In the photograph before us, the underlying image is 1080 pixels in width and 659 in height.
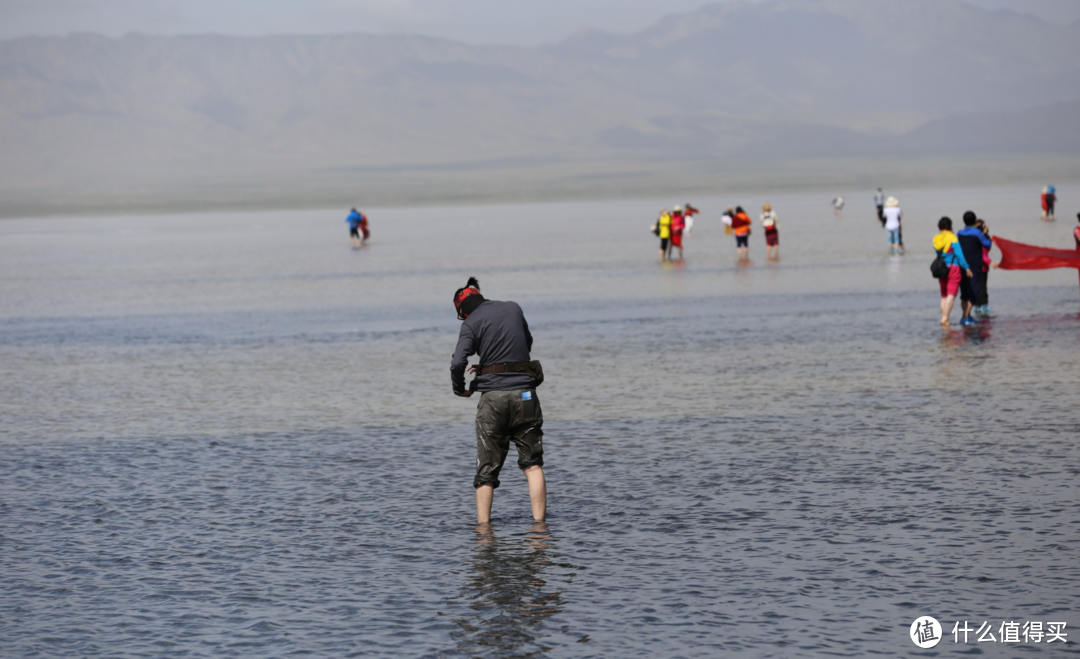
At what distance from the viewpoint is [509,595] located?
752cm

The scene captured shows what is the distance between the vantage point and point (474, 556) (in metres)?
8.30

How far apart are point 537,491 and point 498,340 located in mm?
1046

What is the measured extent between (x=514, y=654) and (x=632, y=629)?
2.27 ft

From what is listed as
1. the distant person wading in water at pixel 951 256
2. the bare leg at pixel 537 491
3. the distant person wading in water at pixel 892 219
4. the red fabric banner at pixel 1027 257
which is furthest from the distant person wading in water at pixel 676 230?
the bare leg at pixel 537 491

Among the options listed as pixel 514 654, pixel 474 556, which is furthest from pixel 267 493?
pixel 514 654

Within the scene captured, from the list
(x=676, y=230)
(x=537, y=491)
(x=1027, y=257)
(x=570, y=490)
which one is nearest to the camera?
(x=537, y=491)

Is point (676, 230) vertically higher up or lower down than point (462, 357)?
higher up

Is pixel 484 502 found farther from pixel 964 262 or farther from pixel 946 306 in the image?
pixel 946 306

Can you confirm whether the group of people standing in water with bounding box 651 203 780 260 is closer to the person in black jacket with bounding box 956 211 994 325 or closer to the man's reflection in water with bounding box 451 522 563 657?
the person in black jacket with bounding box 956 211 994 325

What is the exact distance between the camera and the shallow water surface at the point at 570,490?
7.11 m

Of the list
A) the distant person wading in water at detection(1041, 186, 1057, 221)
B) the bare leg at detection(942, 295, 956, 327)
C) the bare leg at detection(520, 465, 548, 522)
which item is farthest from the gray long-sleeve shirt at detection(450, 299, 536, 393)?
the distant person wading in water at detection(1041, 186, 1057, 221)

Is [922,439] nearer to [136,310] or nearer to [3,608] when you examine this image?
[3,608]

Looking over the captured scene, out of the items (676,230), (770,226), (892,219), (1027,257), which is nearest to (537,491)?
(1027,257)

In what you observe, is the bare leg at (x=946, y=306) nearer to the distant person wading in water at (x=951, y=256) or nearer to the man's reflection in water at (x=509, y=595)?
the distant person wading in water at (x=951, y=256)
